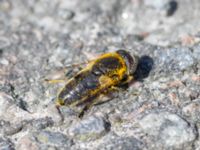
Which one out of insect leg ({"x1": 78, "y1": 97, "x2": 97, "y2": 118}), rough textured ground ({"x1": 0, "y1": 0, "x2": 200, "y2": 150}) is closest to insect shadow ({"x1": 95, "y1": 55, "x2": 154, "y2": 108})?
rough textured ground ({"x1": 0, "y1": 0, "x2": 200, "y2": 150})

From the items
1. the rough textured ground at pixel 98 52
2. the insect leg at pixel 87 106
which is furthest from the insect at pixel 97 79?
the rough textured ground at pixel 98 52

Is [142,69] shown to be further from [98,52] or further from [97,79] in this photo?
[98,52]

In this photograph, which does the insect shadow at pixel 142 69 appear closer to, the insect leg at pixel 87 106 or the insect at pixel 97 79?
the insect at pixel 97 79

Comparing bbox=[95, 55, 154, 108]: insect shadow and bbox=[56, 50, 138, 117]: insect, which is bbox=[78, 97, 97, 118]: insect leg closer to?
bbox=[56, 50, 138, 117]: insect

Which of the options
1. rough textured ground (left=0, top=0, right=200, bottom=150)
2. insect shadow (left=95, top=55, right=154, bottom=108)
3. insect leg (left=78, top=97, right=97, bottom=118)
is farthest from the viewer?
insect shadow (left=95, top=55, right=154, bottom=108)

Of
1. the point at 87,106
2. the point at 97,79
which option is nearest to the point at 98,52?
the point at 97,79
